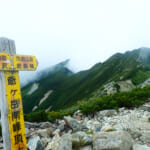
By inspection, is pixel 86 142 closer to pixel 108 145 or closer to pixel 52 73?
pixel 108 145

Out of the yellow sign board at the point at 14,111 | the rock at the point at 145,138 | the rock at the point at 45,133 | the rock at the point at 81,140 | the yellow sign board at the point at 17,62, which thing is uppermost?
the yellow sign board at the point at 17,62

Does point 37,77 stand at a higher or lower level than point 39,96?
higher

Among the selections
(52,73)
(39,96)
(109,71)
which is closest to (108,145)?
(109,71)

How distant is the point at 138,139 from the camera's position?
5742 millimetres

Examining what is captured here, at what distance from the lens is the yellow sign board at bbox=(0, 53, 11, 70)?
4632 millimetres

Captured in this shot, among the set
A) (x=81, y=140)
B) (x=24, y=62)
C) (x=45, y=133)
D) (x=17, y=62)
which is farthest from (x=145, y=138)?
(x=17, y=62)

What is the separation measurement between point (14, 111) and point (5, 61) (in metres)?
1.39

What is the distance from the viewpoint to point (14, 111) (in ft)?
15.9

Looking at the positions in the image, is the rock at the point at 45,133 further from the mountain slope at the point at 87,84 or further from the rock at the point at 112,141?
the mountain slope at the point at 87,84

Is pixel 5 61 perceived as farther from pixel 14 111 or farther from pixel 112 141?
pixel 112 141

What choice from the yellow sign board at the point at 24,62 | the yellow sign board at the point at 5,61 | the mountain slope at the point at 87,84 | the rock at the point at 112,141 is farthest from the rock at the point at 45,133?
the mountain slope at the point at 87,84

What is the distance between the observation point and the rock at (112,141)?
4.68 metres

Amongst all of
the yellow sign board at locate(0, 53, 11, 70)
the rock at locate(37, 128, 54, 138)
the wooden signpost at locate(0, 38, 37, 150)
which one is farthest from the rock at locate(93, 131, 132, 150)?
the yellow sign board at locate(0, 53, 11, 70)

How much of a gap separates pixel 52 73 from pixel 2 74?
192180 millimetres
